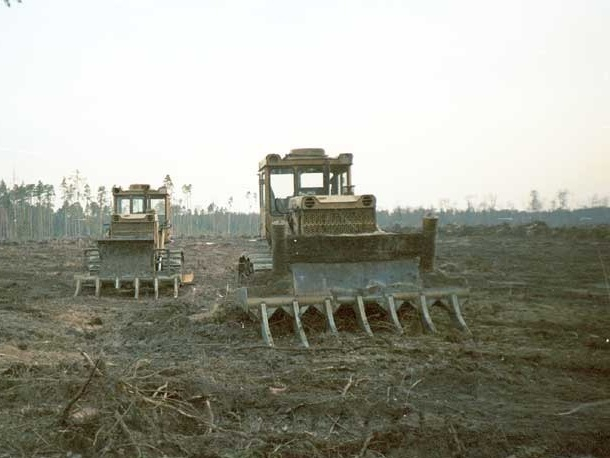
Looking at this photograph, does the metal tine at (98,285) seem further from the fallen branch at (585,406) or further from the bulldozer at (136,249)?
the fallen branch at (585,406)

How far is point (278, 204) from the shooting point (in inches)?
481

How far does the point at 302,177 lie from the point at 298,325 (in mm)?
4494

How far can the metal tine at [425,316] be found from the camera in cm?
859

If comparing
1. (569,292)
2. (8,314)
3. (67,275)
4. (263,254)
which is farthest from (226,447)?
(67,275)

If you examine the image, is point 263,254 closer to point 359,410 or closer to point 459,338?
point 459,338

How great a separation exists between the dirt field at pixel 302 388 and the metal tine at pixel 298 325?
0.16m

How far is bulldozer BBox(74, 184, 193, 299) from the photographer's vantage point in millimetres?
15227

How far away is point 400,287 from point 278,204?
4067 millimetres

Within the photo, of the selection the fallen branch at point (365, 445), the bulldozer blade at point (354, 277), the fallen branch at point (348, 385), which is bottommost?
the fallen branch at point (365, 445)

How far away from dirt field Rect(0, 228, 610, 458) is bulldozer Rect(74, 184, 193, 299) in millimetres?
4369

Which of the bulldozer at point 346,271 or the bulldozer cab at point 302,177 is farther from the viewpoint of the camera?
the bulldozer cab at point 302,177

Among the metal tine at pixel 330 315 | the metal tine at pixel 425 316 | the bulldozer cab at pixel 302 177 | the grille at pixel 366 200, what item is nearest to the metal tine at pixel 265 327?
the metal tine at pixel 330 315

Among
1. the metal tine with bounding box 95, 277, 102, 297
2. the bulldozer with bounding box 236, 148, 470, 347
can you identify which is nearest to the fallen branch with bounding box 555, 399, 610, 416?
the bulldozer with bounding box 236, 148, 470, 347

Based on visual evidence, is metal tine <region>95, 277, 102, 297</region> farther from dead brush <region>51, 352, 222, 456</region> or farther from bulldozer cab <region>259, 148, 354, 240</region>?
dead brush <region>51, 352, 222, 456</region>
